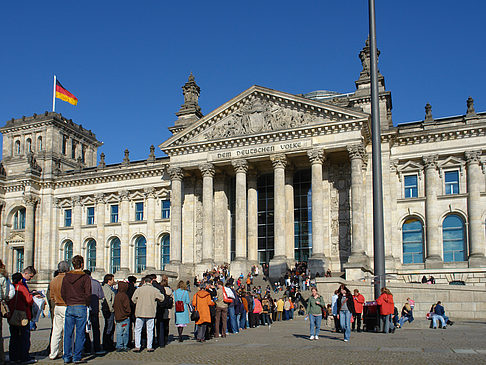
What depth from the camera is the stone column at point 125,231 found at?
55594 mm

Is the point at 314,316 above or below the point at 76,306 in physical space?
below

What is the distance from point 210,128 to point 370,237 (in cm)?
1542

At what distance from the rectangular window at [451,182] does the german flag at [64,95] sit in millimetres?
36926

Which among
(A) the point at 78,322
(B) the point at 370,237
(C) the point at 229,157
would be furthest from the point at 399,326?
(C) the point at 229,157

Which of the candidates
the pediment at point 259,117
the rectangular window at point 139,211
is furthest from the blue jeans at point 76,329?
the rectangular window at point 139,211

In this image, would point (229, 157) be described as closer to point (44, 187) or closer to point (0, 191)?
point (44, 187)

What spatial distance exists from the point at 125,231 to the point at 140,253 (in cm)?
258

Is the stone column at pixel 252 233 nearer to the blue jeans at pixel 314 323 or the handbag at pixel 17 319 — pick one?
the blue jeans at pixel 314 323

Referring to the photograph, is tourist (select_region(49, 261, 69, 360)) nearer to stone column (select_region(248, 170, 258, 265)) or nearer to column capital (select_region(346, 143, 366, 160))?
column capital (select_region(346, 143, 366, 160))

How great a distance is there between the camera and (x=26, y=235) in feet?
192

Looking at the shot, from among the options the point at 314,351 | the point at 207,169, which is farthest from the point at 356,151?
the point at 314,351

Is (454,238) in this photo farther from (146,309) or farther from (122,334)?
(122,334)

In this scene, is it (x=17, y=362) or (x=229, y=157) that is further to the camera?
(x=229, y=157)

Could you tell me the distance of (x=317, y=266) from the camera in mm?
41344
